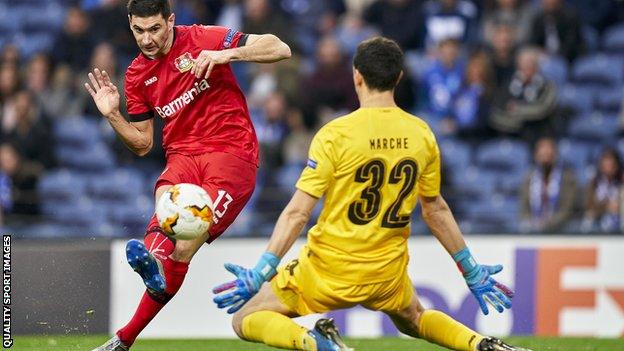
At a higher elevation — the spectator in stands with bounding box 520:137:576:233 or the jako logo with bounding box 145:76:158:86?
the jako logo with bounding box 145:76:158:86

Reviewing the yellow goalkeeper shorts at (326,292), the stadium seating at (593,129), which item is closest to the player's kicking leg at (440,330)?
the yellow goalkeeper shorts at (326,292)

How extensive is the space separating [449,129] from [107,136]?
159 inches

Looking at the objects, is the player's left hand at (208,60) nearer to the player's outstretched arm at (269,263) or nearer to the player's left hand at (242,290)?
the player's outstretched arm at (269,263)

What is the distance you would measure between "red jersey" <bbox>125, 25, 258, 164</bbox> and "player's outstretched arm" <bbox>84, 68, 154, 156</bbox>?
6.0 inches

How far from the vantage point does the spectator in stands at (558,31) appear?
1606 cm

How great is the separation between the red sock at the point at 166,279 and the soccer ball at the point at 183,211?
0.39 metres

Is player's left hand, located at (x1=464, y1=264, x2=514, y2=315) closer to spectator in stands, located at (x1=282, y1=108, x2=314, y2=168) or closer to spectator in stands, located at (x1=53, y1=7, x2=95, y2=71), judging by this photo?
spectator in stands, located at (x1=282, y1=108, x2=314, y2=168)

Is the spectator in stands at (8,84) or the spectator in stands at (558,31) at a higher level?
the spectator in stands at (558,31)

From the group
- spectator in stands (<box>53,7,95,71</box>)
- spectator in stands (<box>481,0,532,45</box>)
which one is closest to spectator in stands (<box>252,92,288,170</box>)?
spectator in stands (<box>53,7,95,71</box>)

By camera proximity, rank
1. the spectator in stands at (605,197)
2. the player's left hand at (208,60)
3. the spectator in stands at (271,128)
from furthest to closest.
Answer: the spectator in stands at (271,128) < the spectator in stands at (605,197) < the player's left hand at (208,60)

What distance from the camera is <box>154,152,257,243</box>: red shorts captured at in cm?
858

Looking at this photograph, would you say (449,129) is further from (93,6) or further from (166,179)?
(166,179)

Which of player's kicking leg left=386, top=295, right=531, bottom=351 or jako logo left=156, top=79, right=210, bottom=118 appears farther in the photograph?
jako logo left=156, top=79, right=210, bottom=118

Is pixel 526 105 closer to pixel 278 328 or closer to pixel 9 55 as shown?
pixel 9 55
